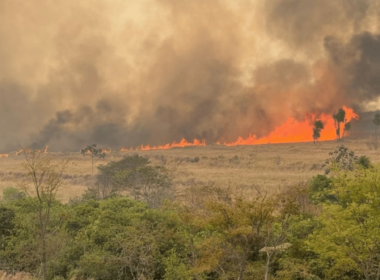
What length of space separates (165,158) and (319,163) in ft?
205

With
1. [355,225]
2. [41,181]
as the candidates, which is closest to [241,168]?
[355,225]

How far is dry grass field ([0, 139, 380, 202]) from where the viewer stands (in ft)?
340

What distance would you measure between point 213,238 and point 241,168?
101751 millimetres

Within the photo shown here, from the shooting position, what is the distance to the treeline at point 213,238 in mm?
26625

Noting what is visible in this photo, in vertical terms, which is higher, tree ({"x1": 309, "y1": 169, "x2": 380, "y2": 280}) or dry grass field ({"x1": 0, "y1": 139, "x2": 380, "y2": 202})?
dry grass field ({"x1": 0, "y1": 139, "x2": 380, "y2": 202})

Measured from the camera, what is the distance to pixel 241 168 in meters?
130

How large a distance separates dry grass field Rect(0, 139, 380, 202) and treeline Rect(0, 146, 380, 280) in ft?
178

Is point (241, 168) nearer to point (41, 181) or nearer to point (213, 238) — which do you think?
point (213, 238)

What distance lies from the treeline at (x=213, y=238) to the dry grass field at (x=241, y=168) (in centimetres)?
5425

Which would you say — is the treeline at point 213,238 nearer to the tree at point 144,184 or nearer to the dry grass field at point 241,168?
the tree at point 144,184

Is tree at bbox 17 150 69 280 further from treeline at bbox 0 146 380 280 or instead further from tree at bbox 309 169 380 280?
tree at bbox 309 169 380 280

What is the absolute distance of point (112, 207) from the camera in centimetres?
4631

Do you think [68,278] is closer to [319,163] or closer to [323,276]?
[323,276]

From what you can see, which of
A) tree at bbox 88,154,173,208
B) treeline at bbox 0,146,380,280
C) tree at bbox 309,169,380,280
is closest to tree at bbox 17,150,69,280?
treeline at bbox 0,146,380,280
